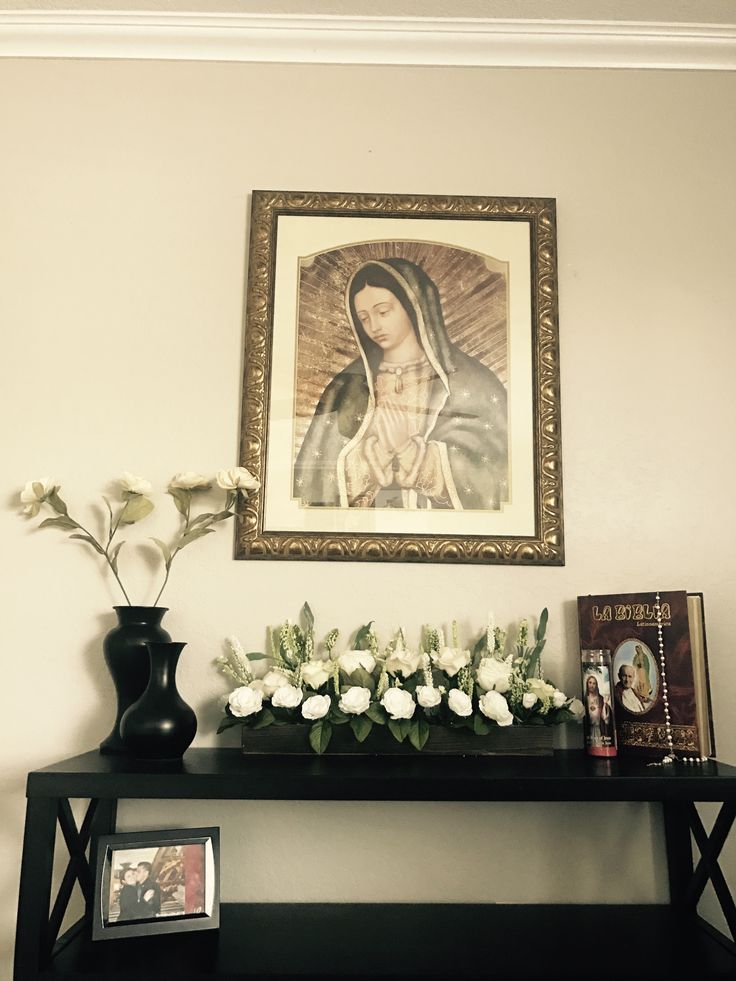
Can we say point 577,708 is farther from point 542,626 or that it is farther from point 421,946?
point 421,946

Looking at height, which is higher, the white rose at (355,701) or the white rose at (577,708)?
the white rose at (355,701)

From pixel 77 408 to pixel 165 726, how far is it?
0.81 meters

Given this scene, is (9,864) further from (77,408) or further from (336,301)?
(336,301)

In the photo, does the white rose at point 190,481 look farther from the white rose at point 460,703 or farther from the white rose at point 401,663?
the white rose at point 460,703

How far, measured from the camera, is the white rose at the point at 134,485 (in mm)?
1684

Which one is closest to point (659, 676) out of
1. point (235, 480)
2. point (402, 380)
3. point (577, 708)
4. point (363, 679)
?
point (577, 708)

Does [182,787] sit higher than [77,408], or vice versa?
[77,408]

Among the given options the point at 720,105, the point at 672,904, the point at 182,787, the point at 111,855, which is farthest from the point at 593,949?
the point at 720,105

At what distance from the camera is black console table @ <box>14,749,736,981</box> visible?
131cm

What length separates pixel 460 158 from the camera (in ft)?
6.29

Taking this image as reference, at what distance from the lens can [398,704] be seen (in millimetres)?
1485

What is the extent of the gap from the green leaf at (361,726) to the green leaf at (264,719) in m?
0.17

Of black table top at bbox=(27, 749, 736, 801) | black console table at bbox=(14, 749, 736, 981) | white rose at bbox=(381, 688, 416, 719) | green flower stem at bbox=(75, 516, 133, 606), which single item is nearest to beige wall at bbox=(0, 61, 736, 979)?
green flower stem at bbox=(75, 516, 133, 606)

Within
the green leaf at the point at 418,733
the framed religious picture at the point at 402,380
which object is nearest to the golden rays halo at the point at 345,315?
the framed religious picture at the point at 402,380
